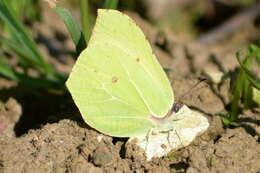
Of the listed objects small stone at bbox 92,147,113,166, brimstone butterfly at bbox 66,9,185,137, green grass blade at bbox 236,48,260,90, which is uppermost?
green grass blade at bbox 236,48,260,90

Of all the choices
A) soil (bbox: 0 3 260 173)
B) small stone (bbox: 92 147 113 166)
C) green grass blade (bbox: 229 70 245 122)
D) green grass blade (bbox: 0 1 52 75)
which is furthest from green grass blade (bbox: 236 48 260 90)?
green grass blade (bbox: 0 1 52 75)

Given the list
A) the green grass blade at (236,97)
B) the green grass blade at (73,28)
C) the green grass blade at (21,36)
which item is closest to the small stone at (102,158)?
the green grass blade at (73,28)

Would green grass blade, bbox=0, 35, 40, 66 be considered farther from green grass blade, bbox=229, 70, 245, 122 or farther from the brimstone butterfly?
green grass blade, bbox=229, 70, 245, 122

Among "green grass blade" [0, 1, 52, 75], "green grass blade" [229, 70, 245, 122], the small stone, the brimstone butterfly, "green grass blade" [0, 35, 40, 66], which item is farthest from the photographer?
"green grass blade" [0, 35, 40, 66]

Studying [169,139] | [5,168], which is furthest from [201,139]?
[5,168]

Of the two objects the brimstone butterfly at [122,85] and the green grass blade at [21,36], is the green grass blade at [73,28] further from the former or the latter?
the green grass blade at [21,36]

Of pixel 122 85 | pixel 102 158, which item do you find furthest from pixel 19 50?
pixel 102 158

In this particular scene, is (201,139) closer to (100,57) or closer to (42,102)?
(100,57)
